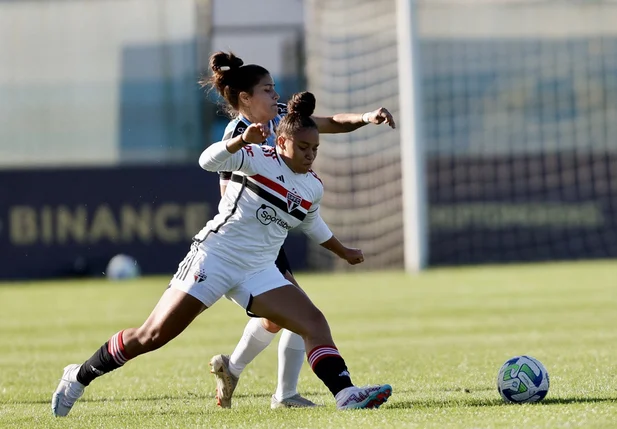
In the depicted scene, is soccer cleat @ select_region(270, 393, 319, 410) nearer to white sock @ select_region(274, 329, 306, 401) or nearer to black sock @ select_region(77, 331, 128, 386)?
white sock @ select_region(274, 329, 306, 401)

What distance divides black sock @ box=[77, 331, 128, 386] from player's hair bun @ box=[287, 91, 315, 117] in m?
1.60

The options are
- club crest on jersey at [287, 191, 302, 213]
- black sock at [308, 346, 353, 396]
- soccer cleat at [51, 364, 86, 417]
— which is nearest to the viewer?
black sock at [308, 346, 353, 396]

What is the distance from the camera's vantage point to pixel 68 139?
963 inches

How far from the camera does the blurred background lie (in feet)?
76.3

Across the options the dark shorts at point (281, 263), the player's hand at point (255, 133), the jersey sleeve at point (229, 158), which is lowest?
the dark shorts at point (281, 263)

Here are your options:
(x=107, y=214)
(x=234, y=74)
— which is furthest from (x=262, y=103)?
(x=107, y=214)

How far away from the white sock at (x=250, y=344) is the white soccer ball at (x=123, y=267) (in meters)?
16.3

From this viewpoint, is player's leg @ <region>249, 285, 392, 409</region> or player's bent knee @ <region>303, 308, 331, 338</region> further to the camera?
player's bent knee @ <region>303, 308, 331, 338</region>

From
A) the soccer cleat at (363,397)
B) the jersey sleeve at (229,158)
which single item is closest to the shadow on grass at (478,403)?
the soccer cleat at (363,397)

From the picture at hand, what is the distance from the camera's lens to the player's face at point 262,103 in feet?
23.0

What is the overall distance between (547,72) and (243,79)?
20.3 m

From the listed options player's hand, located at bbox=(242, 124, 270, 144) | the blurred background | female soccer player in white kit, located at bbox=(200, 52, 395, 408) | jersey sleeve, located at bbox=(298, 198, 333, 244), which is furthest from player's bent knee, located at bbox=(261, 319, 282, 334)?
the blurred background

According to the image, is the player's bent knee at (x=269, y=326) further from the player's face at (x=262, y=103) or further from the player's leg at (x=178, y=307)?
the player's face at (x=262, y=103)

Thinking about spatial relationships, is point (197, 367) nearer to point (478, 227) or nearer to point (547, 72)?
point (478, 227)
